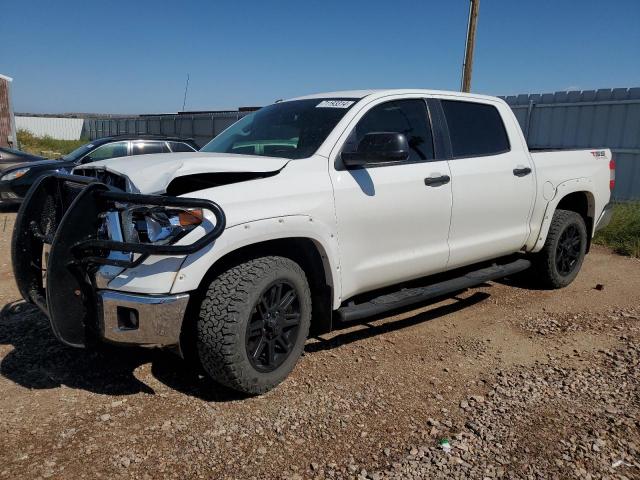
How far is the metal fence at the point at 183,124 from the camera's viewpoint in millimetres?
20797

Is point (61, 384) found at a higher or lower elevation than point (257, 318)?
lower

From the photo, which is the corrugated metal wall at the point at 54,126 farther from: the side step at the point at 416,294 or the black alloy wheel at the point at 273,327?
the black alloy wheel at the point at 273,327

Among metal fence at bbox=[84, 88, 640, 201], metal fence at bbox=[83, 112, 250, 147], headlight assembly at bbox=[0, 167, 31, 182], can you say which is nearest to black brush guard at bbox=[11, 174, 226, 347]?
headlight assembly at bbox=[0, 167, 31, 182]

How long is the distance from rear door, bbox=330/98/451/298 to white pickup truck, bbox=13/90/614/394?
0.5 inches

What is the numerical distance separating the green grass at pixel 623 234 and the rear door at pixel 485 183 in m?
3.78

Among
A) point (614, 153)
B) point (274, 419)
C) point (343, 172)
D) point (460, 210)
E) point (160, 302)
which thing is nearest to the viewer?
point (160, 302)

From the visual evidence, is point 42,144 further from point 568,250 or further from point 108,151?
point 568,250

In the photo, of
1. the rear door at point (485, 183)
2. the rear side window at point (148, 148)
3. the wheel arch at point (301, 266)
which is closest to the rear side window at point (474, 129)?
the rear door at point (485, 183)

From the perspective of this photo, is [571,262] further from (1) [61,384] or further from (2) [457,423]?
(1) [61,384]

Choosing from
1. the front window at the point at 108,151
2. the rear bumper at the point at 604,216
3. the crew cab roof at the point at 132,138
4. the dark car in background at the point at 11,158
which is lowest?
the rear bumper at the point at 604,216

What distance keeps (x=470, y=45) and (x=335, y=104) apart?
29.8 feet

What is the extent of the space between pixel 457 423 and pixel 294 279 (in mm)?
1273

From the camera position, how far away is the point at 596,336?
473 cm

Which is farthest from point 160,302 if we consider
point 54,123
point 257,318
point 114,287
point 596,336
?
point 54,123
